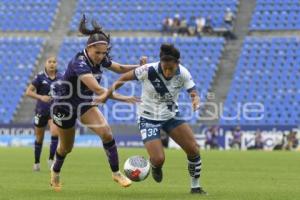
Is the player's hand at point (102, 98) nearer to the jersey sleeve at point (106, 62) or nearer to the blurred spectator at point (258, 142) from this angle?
the jersey sleeve at point (106, 62)

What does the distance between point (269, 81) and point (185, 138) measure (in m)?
30.8

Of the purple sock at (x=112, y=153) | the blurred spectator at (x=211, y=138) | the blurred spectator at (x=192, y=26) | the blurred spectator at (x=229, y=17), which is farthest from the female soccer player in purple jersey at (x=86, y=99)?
the blurred spectator at (x=192, y=26)

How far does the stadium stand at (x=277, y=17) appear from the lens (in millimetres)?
45344

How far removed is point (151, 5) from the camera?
4900cm

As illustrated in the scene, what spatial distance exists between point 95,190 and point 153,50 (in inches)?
1302

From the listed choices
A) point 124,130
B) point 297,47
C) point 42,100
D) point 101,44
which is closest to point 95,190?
point 101,44

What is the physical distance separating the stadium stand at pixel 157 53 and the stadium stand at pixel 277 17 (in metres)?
2.66

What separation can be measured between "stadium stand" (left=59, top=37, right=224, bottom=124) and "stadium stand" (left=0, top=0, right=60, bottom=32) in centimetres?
255

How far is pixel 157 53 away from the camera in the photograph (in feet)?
149

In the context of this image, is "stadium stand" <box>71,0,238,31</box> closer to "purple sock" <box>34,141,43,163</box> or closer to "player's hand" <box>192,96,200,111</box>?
"purple sock" <box>34,141,43,163</box>

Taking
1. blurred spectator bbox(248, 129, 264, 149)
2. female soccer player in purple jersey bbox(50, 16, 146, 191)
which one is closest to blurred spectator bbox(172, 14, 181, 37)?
blurred spectator bbox(248, 129, 264, 149)

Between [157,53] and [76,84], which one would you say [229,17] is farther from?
[76,84]

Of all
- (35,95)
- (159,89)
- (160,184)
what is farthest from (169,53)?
(35,95)

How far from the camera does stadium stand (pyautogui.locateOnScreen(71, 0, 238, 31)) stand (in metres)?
47.0
